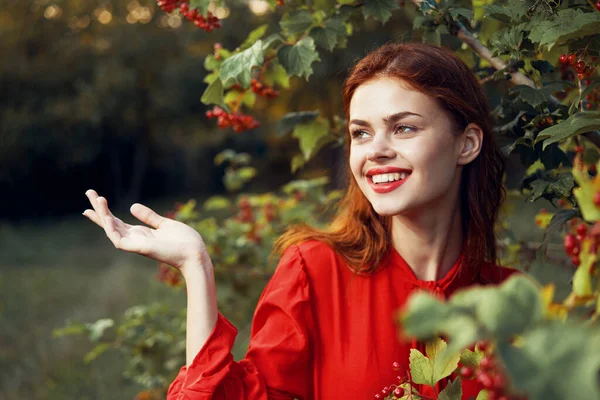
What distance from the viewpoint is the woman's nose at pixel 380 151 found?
1.92m

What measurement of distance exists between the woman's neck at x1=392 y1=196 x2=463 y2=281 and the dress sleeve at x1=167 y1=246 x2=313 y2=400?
0.33 m

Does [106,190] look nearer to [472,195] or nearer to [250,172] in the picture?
[250,172]

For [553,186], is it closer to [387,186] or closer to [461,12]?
[387,186]

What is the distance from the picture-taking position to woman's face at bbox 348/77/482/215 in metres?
1.94

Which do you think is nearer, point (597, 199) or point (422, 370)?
point (597, 199)

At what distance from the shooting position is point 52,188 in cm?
1814

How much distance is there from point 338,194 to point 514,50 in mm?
1579

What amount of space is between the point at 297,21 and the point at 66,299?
249 inches

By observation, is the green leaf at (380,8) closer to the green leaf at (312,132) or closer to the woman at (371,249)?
the woman at (371,249)

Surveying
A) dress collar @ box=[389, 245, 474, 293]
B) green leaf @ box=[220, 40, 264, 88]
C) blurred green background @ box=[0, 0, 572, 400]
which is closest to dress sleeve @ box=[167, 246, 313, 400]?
dress collar @ box=[389, 245, 474, 293]

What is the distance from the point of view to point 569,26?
1514 mm

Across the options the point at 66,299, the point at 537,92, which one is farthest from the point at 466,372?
the point at 66,299

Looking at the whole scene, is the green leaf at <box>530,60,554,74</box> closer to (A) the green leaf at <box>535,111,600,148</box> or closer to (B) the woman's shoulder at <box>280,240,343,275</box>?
(A) the green leaf at <box>535,111,600,148</box>

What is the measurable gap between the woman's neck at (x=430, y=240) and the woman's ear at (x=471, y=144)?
0.15 m
